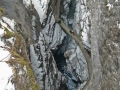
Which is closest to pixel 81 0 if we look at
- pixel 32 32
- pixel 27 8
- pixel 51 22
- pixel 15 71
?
pixel 51 22

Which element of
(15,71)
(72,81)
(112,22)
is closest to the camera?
(15,71)

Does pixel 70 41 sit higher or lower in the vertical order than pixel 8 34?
higher

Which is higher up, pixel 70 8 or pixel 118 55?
pixel 70 8

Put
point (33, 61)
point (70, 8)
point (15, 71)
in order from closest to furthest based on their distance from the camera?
point (15, 71), point (33, 61), point (70, 8)

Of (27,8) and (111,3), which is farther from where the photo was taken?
(27,8)

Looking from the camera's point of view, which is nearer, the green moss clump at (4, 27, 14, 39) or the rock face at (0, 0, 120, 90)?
the green moss clump at (4, 27, 14, 39)

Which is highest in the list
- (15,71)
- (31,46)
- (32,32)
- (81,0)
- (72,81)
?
(81,0)

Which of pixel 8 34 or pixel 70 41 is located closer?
pixel 8 34

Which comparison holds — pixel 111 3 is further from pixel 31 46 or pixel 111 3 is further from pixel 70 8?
pixel 70 8

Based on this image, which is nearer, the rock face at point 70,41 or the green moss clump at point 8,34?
the green moss clump at point 8,34
